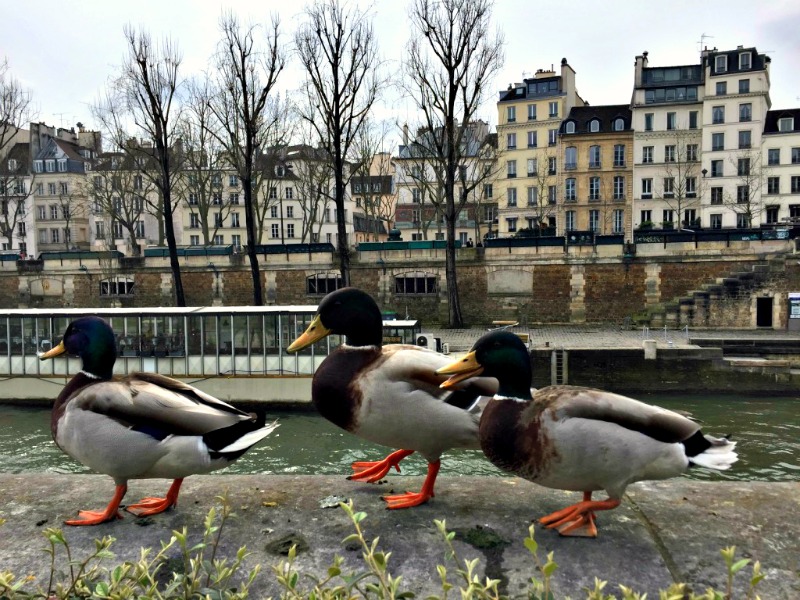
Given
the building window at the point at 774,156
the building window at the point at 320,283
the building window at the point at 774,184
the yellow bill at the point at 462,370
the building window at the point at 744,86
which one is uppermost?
the building window at the point at 744,86

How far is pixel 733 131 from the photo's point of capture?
43.1 metres

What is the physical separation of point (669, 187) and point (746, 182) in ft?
15.5

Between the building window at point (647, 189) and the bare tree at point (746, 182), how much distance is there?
4744 mm

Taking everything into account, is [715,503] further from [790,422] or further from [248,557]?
[790,422]

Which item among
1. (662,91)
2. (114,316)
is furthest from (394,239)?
(662,91)

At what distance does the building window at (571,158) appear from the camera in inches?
1816

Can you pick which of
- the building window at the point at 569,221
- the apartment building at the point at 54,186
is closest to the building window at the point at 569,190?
the building window at the point at 569,221

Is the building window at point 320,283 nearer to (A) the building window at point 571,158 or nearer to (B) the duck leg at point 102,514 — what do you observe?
(A) the building window at point 571,158

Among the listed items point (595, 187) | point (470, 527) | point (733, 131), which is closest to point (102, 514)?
point (470, 527)

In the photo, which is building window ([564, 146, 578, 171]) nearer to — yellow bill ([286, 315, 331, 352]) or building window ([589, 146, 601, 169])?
building window ([589, 146, 601, 169])

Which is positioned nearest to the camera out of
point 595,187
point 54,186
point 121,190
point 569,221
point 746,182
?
point 121,190

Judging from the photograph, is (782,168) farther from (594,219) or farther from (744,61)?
(594,219)

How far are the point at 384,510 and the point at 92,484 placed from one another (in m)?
1.84

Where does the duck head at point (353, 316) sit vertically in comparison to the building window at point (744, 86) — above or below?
below
